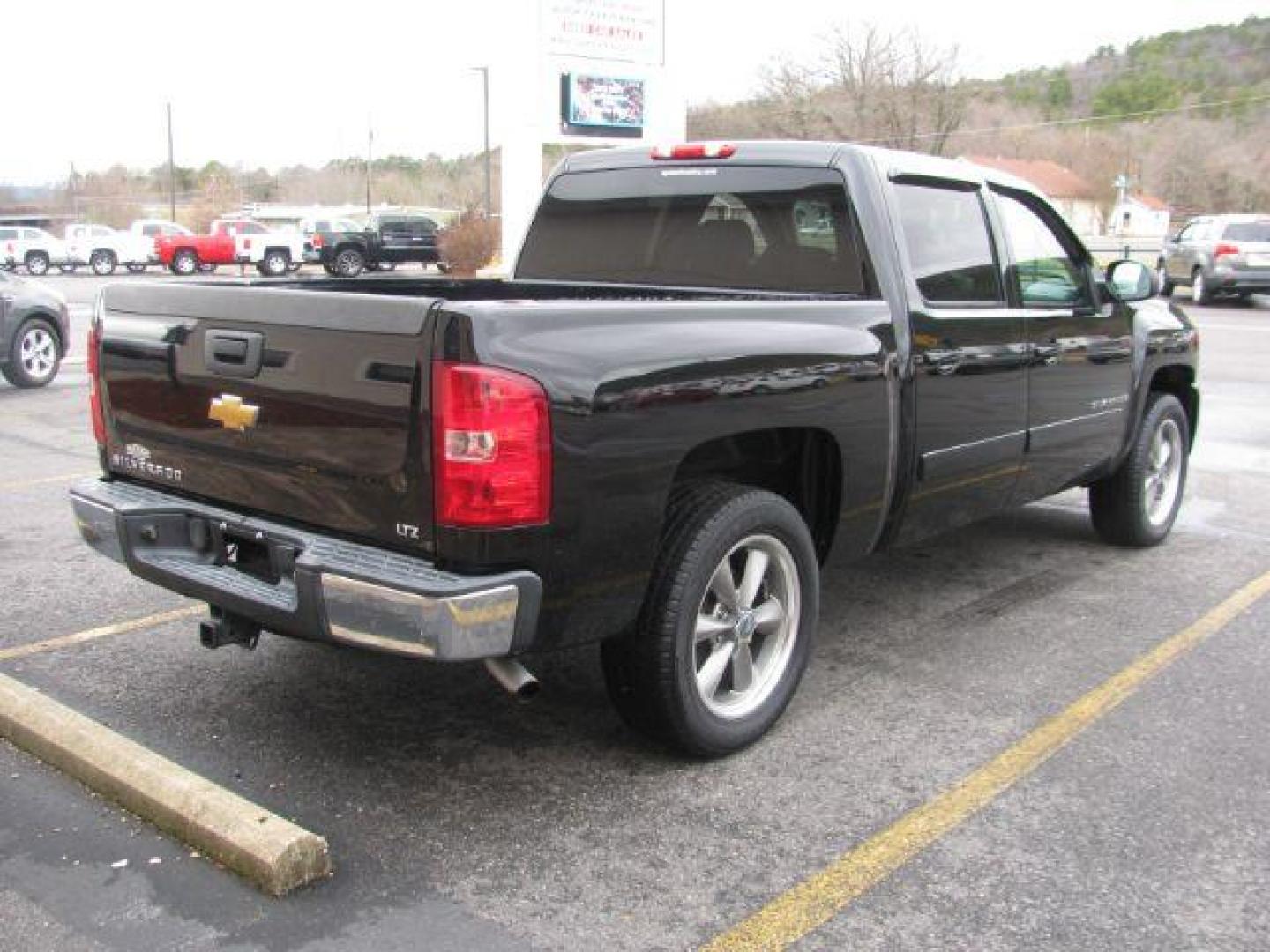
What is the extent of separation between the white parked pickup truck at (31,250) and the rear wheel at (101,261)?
2.11ft

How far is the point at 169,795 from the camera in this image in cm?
312

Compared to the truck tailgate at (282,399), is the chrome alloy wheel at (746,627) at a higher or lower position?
lower

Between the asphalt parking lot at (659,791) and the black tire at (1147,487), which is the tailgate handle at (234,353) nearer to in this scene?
the asphalt parking lot at (659,791)

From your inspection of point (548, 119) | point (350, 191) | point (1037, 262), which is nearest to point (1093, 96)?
point (350, 191)

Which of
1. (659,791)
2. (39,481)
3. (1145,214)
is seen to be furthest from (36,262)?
(1145,214)

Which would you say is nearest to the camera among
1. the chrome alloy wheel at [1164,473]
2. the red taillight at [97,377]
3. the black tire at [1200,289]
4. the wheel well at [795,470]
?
the wheel well at [795,470]

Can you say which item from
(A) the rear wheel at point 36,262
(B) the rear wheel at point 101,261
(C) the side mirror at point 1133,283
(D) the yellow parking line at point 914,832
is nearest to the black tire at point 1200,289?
(C) the side mirror at point 1133,283

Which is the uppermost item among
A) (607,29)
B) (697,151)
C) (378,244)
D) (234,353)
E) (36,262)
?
(607,29)

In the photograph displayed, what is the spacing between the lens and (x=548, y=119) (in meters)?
21.0

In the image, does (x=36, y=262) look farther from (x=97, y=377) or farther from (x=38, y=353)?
(x=97, y=377)

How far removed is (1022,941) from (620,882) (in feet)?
3.09

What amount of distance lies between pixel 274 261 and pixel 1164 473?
34730 millimetres

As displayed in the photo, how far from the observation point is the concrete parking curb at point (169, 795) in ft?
9.43

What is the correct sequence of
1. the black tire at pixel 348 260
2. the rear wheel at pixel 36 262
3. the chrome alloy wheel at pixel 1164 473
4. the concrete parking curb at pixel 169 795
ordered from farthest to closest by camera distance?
the black tire at pixel 348 260
the rear wheel at pixel 36 262
the chrome alloy wheel at pixel 1164 473
the concrete parking curb at pixel 169 795
